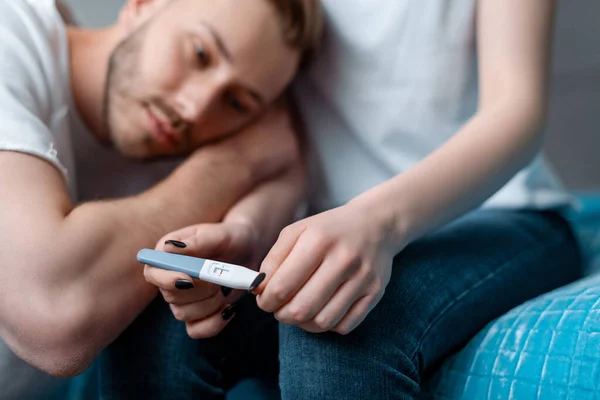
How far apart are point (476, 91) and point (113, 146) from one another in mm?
508

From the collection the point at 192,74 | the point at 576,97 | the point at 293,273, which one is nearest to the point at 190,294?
the point at 293,273

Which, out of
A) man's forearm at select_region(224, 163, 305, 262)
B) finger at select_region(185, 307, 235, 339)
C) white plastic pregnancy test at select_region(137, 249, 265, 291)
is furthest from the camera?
man's forearm at select_region(224, 163, 305, 262)

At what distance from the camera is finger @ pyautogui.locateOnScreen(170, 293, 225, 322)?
17.7 inches

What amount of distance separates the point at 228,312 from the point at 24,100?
0.98 ft

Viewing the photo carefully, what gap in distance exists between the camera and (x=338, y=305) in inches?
14.9

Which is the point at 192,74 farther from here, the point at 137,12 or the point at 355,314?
the point at 355,314

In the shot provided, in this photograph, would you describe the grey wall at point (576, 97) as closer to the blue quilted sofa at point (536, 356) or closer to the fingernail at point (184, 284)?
the blue quilted sofa at point (536, 356)

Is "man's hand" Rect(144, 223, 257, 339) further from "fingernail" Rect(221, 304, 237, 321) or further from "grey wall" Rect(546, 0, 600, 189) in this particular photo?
"grey wall" Rect(546, 0, 600, 189)

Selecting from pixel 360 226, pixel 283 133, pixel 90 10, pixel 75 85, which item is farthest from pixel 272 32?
pixel 90 10

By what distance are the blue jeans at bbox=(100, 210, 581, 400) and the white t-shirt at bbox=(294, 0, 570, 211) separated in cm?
12

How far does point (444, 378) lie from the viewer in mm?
496

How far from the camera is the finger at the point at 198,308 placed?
0.45 m

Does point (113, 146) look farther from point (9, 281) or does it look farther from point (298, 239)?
point (298, 239)

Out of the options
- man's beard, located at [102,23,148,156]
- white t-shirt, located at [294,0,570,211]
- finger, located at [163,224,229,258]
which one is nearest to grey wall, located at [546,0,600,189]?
white t-shirt, located at [294,0,570,211]
